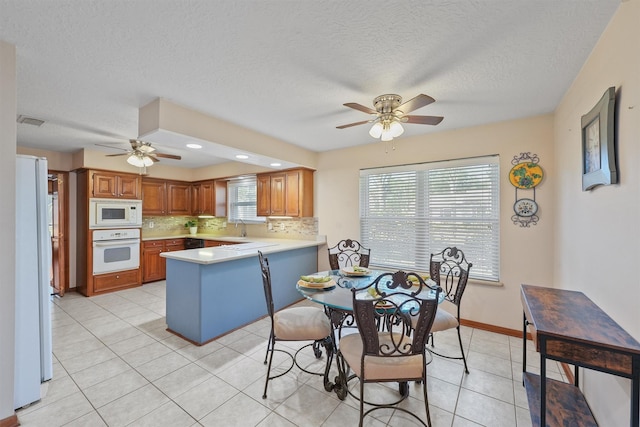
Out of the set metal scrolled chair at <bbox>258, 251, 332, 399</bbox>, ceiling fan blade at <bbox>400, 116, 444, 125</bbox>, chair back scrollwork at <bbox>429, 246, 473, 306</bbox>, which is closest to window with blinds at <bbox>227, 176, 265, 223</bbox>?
metal scrolled chair at <bbox>258, 251, 332, 399</bbox>

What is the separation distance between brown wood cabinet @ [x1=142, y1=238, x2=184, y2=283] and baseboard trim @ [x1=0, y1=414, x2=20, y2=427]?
3785 mm

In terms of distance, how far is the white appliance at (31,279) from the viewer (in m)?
1.94

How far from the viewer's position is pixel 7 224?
170cm

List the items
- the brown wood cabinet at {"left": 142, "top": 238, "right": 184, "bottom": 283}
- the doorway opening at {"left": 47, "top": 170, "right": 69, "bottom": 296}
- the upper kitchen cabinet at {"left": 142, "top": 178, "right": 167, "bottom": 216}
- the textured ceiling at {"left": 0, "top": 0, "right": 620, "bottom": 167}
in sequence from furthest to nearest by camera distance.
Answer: the upper kitchen cabinet at {"left": 142, "top": 178, "right": 167, "bottom": 216} < the brown wood cabinet at {"left": 142, "top": 238, "right": 184, "bottom": 283} < the doorway opening at {"left": 47, "top": 170, "right": 69, "bottom": 296} < the textured ceiling at {"left": 0, "top": 0, "right": 620, "bottom": 167}

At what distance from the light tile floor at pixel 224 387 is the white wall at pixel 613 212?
0.65 meters

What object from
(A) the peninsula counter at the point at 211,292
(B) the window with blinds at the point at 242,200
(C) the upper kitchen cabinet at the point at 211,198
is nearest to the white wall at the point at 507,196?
(A) the peninsula counter at the point at 211,292

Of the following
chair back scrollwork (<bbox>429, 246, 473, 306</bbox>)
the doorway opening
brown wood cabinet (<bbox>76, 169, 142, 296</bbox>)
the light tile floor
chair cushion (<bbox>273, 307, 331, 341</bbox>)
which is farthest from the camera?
the doorway opening

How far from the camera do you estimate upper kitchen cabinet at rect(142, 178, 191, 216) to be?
18.2ft

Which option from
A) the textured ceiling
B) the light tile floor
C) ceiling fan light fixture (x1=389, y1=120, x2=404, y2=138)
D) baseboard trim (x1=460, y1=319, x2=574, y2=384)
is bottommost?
the light tile floor

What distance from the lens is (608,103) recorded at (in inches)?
57.8

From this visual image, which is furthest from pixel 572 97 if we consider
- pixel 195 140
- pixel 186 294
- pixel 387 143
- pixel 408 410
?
pixel 186 294

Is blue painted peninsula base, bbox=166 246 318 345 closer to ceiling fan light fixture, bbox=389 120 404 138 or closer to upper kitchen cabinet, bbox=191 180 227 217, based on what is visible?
ceiling fan light fixture, bbox=389 120 404 138

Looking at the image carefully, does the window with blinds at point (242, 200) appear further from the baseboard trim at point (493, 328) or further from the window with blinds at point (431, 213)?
the baseboard trim at point (493, 328)

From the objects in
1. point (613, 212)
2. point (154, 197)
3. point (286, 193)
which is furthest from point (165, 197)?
point (613, 212)
